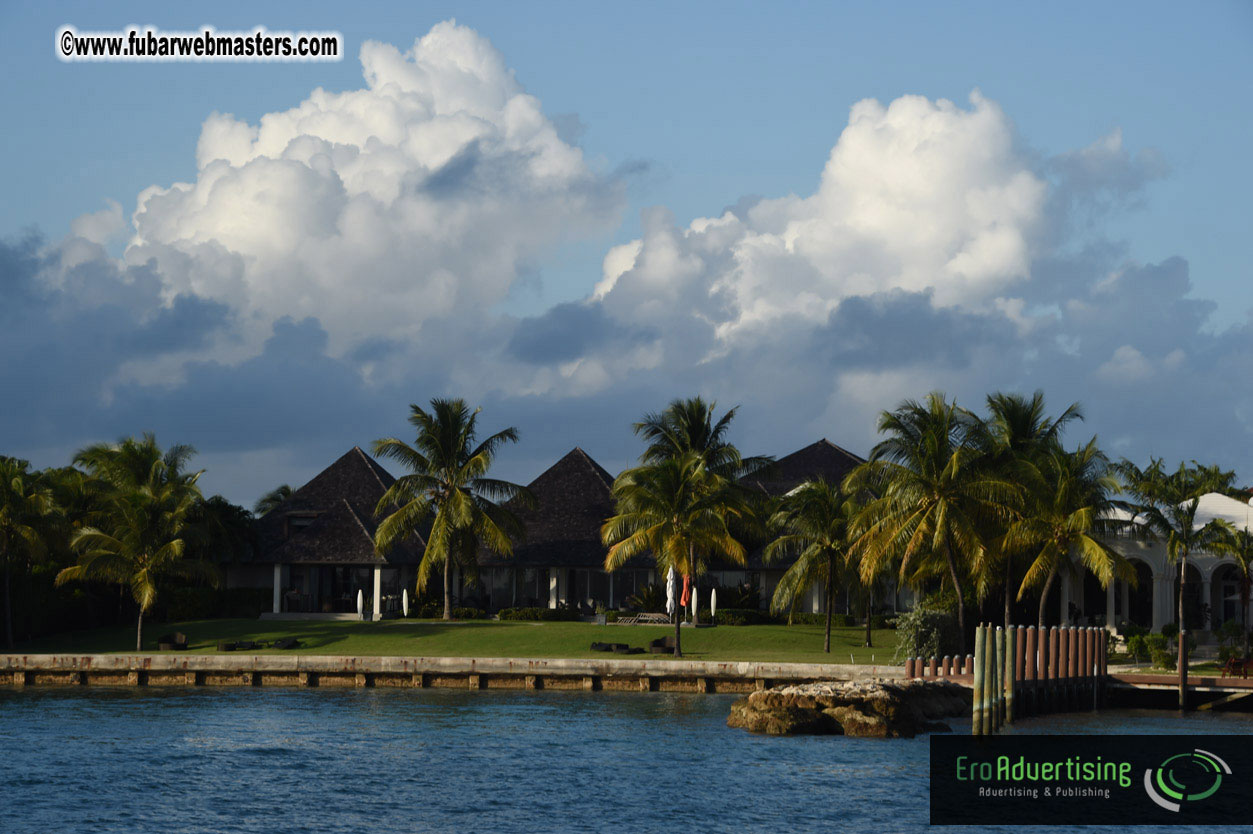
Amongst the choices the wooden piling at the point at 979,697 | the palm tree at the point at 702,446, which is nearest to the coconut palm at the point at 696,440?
the palm tree at the point at 702,446

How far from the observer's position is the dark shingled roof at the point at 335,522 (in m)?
59.6

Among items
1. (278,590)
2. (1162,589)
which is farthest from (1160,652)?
(278,590)

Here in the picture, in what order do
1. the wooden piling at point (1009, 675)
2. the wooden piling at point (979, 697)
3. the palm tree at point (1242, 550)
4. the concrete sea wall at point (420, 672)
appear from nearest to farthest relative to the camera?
the wooden piling at point (979, 697) → the wooden piling at point (1009, 675) → the concrete sea wall at point (420, 672) → the palm tree at point (1242, 550)

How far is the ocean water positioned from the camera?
A: 26.4 m

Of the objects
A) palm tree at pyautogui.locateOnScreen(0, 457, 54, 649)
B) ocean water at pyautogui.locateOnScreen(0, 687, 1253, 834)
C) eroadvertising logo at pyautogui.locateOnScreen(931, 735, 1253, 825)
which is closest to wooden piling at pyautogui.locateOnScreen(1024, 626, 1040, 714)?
ocean water at pyautogui.locateOnScreen(0, 687, 1253, 834)

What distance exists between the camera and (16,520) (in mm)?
54406

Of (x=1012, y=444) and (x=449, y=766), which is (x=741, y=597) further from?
(x=449, y=766)

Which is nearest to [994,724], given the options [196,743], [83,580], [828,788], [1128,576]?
[828,788]

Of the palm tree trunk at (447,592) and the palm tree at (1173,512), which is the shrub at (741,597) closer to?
the palm tree trunk at (447,592)

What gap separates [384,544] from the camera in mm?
56750

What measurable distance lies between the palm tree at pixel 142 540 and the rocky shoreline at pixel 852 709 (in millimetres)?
25846

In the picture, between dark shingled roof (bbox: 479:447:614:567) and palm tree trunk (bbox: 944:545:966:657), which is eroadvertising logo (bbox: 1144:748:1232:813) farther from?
dark shingled roof (bbox: 479:447:614:567)

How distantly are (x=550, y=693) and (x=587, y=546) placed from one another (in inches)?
648

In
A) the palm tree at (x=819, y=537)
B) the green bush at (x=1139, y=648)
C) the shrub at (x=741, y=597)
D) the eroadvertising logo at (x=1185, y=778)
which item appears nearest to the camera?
the eroadvertising logo at (x=1185, y=778)
